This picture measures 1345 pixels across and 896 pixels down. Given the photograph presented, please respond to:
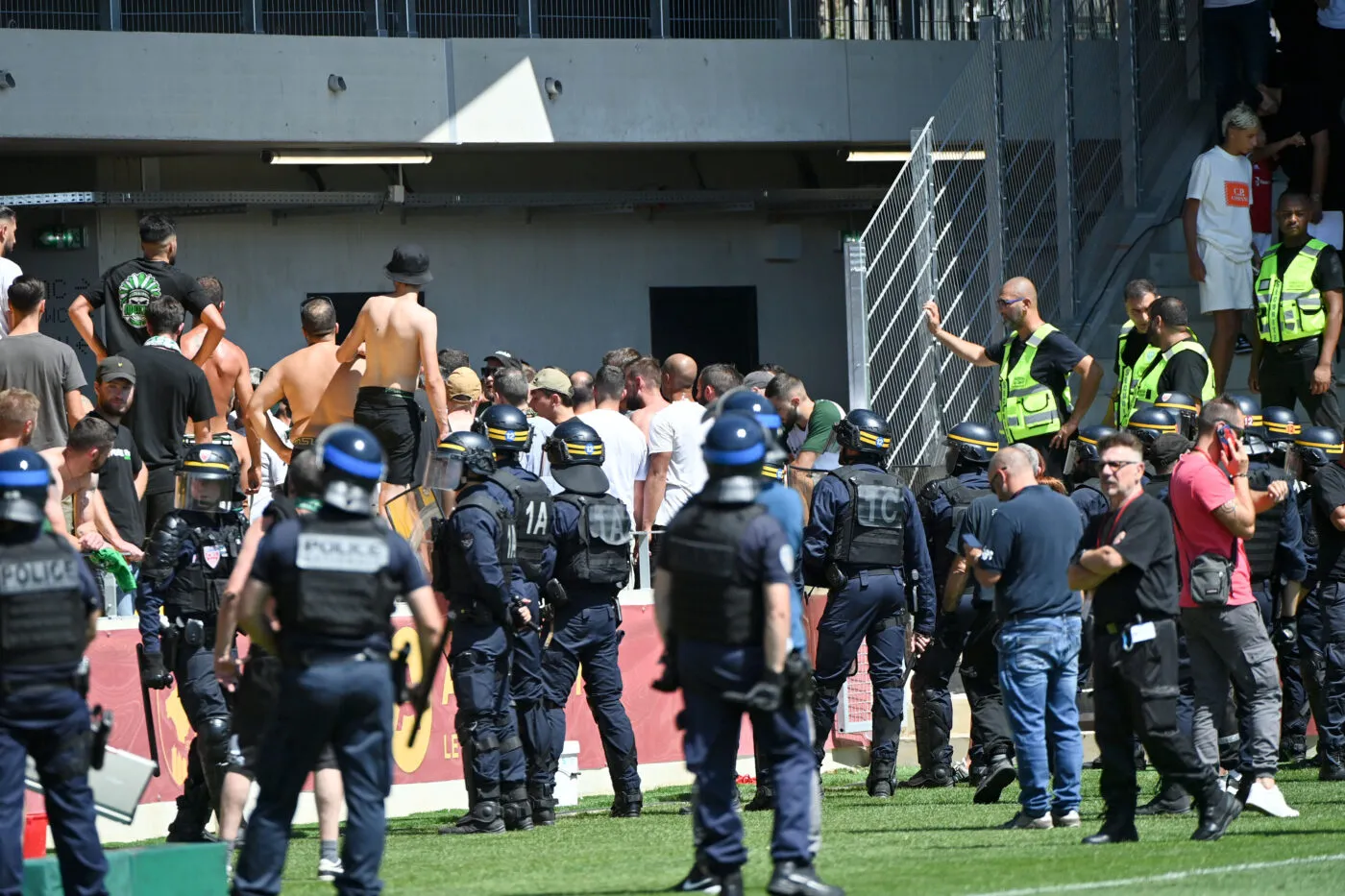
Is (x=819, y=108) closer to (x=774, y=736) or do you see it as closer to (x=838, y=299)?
(x=838, y=299)

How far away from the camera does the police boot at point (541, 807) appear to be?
10953 mm

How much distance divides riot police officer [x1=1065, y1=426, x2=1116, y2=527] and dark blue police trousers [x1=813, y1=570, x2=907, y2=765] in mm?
1222

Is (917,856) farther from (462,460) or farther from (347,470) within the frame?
(347,470)

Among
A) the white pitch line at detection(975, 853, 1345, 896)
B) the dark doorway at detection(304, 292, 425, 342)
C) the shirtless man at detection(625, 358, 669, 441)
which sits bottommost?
the white pitch line at detection(975, 853, 1345, 896)

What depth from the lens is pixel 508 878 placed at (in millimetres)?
8477

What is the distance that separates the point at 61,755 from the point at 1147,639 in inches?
179

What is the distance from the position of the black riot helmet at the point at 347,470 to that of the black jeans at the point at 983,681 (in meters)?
5.60

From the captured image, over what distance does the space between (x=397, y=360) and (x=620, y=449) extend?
1.46 meters

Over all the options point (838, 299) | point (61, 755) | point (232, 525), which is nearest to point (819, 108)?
point (838, 299)

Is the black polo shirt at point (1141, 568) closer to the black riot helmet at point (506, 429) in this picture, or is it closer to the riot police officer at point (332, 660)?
the black riot helmet at point (506, 429)

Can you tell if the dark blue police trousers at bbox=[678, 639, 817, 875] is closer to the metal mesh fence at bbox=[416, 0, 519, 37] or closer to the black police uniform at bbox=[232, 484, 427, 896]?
the black police uniform at bbox=[232, 484, 427, 896]

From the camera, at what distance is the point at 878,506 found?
1132cm

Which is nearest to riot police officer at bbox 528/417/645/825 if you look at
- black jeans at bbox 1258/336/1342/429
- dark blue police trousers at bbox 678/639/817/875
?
dark blue police trousers at bbox 678/639/817/875

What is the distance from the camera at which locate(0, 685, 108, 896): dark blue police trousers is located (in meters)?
6.95
